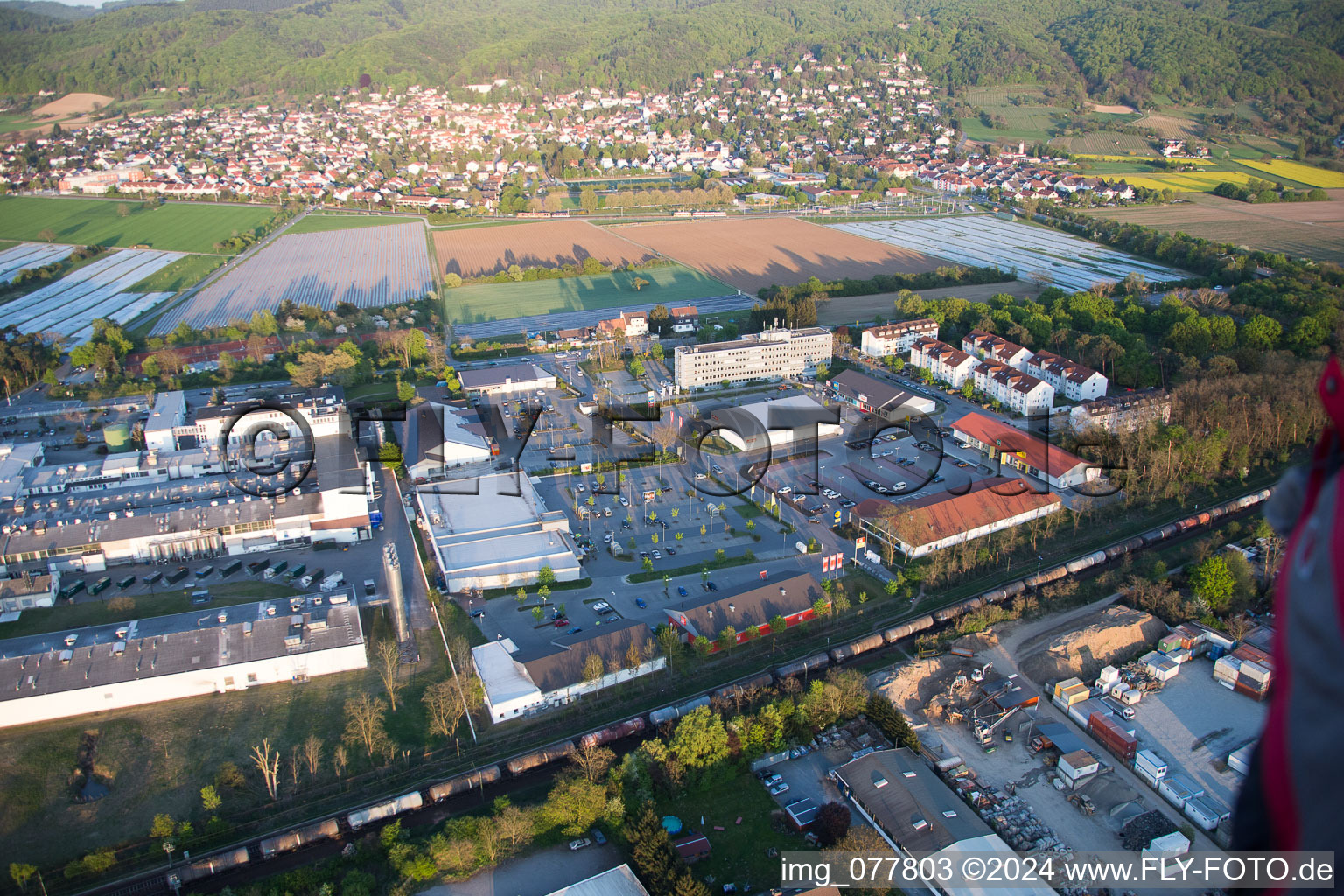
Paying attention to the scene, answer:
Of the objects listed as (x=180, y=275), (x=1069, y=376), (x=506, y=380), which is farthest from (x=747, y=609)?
(x=180, y=275)

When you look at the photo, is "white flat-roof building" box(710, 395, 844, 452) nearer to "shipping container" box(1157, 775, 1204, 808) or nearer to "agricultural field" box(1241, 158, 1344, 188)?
"shipping container" box(1157, 775, 1204, 808)

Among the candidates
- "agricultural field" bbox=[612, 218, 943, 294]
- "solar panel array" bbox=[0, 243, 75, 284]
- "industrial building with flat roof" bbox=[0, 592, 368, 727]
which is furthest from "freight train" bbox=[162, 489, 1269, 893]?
"solar panel array" bbox=[0, 243, 75, 284]

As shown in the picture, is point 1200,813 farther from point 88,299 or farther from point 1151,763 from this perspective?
point 88,299

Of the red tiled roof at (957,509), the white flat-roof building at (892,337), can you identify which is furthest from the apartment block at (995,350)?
the red tiled roof at (957,509)

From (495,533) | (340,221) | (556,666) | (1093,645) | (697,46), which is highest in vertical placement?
(697,46)

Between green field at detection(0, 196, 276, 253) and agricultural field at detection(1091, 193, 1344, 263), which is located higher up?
green field at detection(0, 196, 276, 253)
